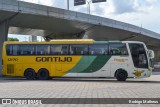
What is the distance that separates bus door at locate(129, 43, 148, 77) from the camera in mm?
26344

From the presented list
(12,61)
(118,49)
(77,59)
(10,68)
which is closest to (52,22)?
(12,61)

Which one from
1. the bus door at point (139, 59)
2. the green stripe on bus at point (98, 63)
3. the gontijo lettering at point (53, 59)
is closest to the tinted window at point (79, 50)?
the gontijo lettering at point (53, 59)

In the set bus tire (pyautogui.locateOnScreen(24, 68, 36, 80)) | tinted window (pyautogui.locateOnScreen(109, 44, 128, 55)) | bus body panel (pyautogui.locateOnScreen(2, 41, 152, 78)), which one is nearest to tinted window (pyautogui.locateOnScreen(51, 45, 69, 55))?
bus body panel (pyautogui.locateOnScreen(2, 41, 152, 78))

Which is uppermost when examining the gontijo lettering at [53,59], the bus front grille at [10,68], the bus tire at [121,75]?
Answer: the gontijo lettering at [53,59]

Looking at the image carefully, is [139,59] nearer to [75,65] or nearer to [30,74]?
[75,65]

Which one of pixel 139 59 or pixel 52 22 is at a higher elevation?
pixel 52 22

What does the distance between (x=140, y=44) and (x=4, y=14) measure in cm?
1884

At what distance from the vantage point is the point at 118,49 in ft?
88.1

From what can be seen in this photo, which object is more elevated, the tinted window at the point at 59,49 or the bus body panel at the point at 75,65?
the tinted window at the point at 59,49

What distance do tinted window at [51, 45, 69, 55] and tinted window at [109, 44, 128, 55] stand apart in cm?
330

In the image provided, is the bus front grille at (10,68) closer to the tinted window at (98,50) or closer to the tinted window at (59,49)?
the tinted window at (59,49)

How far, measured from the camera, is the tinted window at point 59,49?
90.7 ft

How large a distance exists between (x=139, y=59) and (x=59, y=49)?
19.2 ft

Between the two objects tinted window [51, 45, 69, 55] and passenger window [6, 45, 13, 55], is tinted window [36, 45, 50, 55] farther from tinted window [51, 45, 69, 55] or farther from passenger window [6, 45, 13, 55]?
passenger window [6, 45, 13, 55]
